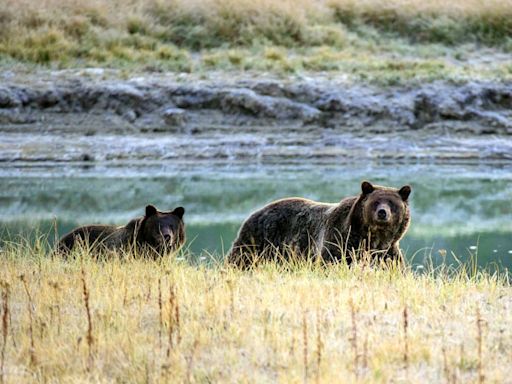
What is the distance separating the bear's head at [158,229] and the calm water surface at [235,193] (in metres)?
2.25

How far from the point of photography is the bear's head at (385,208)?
892 cm

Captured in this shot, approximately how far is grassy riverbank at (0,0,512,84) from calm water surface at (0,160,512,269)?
17.0 ft

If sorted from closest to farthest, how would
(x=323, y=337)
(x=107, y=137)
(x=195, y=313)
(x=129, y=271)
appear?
(x=323, y=337) < (x=195, y=313) < (x=129, y=271) < (x=107, y=137)

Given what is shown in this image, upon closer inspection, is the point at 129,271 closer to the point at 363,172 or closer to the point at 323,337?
the point at 323,337

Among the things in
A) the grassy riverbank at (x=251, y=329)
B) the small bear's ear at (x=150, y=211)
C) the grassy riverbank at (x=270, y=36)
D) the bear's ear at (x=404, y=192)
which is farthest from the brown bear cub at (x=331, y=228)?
the grassy riverbank at (x=270, y=36)

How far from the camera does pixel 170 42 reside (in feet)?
90.1

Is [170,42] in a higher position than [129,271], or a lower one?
higher

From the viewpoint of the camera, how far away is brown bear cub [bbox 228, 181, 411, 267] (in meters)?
9.11

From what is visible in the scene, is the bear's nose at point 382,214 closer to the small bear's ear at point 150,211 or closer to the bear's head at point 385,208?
the bear's head at point 385,208

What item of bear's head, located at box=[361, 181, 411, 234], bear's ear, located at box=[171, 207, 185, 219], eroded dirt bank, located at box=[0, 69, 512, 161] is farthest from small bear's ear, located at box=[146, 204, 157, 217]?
eroded dirt bank, located at box=[0, 69, 512, 161]

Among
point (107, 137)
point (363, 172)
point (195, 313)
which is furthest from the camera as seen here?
point (107, 137)

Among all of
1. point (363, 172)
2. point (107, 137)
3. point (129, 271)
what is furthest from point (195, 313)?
point (107, 137)

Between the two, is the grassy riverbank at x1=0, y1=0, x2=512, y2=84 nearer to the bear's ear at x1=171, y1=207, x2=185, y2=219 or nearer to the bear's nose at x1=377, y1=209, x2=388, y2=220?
the bear's ear at x1=171, y1=207, x2=185, y2=219

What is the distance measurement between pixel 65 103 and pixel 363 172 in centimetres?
686
